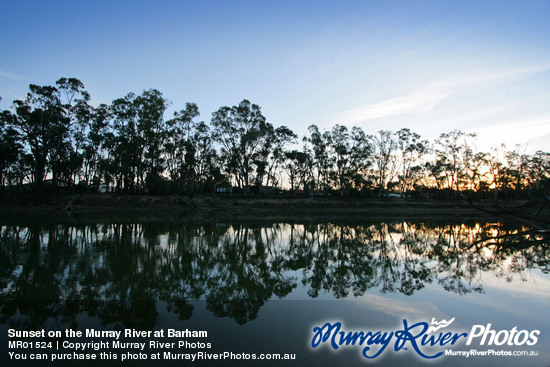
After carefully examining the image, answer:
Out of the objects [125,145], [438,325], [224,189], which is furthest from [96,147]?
[438,325]

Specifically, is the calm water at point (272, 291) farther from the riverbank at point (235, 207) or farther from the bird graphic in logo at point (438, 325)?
the riverbank at point (235, 207)

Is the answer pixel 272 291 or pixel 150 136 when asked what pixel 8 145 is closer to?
pixel 150 136

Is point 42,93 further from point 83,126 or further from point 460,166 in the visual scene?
point 460,166

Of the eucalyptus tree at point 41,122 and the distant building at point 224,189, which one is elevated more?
the eucalyptus tree at point 41,122

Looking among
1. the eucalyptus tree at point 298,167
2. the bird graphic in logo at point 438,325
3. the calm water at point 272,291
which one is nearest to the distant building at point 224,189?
the eucalyptus tree at point 298,167

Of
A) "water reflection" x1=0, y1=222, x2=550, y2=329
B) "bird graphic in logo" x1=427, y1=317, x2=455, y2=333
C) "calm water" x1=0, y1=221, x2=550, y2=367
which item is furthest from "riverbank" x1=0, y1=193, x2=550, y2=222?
"bird graphic in logo" x1=427, y1=317, x2=455, y2=333

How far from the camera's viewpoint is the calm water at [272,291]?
510cm

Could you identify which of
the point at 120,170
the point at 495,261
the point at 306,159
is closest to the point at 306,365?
the point at 495,261

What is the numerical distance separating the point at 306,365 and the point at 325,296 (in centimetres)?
297

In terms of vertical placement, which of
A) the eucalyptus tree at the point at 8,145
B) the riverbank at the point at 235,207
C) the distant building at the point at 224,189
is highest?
the eucalyptus tree at the point at 8,145

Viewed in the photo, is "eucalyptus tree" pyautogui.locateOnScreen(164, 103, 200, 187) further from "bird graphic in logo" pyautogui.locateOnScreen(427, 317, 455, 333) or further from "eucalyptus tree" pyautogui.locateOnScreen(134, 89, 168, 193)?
"bird graphic in logo" pyautogui.locateOnScreen(427, 317, 455, 333)

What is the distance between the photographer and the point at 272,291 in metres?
7.26

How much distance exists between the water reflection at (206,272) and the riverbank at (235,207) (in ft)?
56.1

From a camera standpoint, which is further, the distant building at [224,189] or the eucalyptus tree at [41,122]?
the distant building at [224,189]
